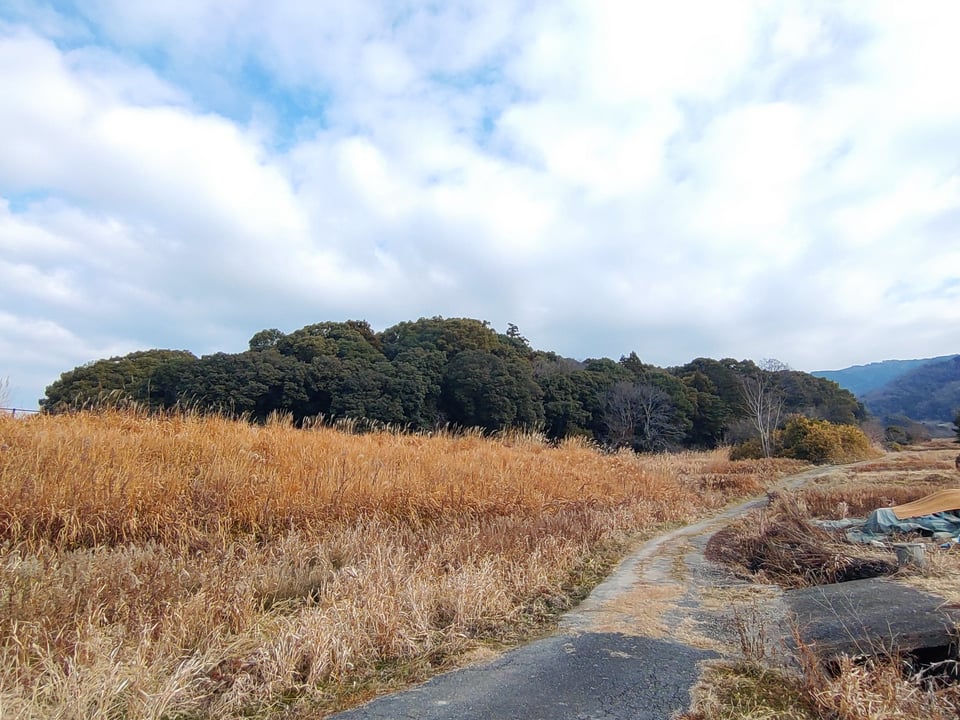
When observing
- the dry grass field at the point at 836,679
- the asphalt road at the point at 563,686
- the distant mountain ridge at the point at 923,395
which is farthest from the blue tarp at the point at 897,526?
the distant mountain ridge at the point at 923,395

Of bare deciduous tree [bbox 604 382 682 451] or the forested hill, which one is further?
bare deciduous tree [bbox 604 382 682 451]

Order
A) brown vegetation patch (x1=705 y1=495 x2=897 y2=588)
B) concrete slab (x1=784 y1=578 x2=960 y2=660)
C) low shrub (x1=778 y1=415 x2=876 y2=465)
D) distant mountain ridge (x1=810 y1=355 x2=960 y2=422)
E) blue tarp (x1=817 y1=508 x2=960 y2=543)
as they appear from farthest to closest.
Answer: distant mountain ridge (x1=810 y1=355 x2=960 y2=422)
low shrub (x1=778 y1=415 x2=876 y2=465)
blue tarp (x1=817 y1=508 x2=960 y2=543)
brown vegetation patch (x1=705 y1=495 x2=897 y2=588)
concrete slab (x1=784 y1=578 x2=960 y2=660)

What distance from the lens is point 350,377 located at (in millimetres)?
27719

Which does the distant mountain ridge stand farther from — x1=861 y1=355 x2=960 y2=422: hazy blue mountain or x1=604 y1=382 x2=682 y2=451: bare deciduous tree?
x1=604 y1=382 x2=682 y2=451: bare deciduous tree

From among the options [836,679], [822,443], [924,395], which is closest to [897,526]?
[836,679]

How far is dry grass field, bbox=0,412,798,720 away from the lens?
109 inches

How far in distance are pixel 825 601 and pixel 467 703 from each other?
3092mm

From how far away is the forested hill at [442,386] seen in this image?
26.4 m

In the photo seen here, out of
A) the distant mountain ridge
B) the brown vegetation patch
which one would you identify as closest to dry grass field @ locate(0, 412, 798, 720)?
the brown vegetation patch

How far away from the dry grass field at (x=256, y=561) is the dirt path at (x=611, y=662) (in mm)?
281

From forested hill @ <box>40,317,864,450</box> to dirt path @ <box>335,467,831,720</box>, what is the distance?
49.1 feet

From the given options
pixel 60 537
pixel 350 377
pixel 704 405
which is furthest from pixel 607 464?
pixel 704 405

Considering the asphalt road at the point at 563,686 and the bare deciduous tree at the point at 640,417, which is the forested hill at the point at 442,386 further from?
the asphalt road at the point at 563,686

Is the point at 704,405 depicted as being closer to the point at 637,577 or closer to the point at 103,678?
the point at 637,577
